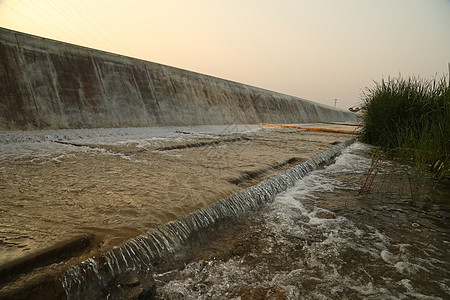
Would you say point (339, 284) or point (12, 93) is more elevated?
point (12, 93)

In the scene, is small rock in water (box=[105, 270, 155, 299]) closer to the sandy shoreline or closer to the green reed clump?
the sandy shoreline

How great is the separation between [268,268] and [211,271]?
25cm

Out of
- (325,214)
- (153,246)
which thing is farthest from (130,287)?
(325,214)

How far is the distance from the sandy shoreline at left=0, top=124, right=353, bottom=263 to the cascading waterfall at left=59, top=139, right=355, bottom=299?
0.14 feet

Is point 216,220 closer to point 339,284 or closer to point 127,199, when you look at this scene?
point 127,199

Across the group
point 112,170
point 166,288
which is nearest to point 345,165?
point 112,170

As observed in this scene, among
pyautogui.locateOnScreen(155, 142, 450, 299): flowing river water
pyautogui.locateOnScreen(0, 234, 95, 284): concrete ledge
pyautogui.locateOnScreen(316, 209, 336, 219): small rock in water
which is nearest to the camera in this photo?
pyautogui.locateOnScreen(0, 234, 95, 284): concrete ledge

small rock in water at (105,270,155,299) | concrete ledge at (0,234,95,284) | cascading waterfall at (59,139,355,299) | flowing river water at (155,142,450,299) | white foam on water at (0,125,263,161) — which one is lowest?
flowing river water at (155,142,450,299)

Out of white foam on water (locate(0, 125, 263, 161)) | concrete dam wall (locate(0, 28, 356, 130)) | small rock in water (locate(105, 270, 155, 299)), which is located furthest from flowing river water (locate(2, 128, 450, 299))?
concrete dam wall (locate(0, 28, 356, 130))

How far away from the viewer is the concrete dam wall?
3.90 meters

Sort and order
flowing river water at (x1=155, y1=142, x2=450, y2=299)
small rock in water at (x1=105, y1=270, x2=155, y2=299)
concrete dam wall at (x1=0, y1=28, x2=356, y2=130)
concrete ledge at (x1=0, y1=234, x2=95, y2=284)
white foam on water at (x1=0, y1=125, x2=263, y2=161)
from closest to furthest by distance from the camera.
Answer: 1. concrete ledge at (x1=0, y1=234, x2=95, y2=284)
2. small rock in water at (x1=105, y1=270, x2=155, y2=299)
3. flowing river water at (x1=155, y1=142, x2=450, y2=299)
4. white foam on water at (x1=0, y1=125, x2=263, y2=161)
5. concrete dam wall at (x1=0, y1=28, x2=356, y2=130)

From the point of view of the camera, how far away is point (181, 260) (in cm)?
120

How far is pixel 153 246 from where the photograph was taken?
1.15 metres

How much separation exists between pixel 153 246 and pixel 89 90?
4.50 meters
